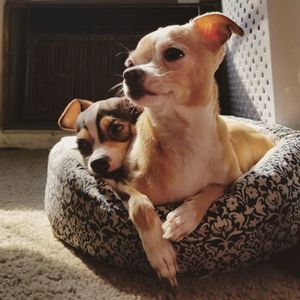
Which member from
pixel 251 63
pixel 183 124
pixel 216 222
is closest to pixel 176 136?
pixel 183 124

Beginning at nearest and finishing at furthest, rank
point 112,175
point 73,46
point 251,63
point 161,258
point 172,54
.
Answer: point 161,258 < point 172,54 < point 112,175 < point 251,63 < point 73,46

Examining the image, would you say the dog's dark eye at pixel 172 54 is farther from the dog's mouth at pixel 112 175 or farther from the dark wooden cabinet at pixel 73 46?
the dark wooden cabinet at pixel 73 46

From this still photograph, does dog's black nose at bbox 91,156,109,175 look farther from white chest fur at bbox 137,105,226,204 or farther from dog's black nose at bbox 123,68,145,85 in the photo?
dog's black nose at bbox 123,68,145,85

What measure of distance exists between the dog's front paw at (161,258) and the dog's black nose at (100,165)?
346 mm

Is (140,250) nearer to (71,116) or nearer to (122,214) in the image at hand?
(122,214)

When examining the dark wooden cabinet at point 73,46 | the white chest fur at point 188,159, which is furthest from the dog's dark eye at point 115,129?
the dark wooden cabinet at point 73,46

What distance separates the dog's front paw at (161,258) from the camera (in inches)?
40.7

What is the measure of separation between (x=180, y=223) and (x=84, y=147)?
23.1 inches

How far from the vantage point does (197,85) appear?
1.16 meters

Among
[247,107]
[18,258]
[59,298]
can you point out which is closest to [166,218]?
[59,298]

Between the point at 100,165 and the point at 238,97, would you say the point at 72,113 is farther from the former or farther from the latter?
the point at 238,97

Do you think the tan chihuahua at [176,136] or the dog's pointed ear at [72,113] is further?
the dog's pointed ear at [72,113]

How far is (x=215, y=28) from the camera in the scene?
1236mm

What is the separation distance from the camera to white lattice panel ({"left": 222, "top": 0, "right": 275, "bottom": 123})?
5.91ft
